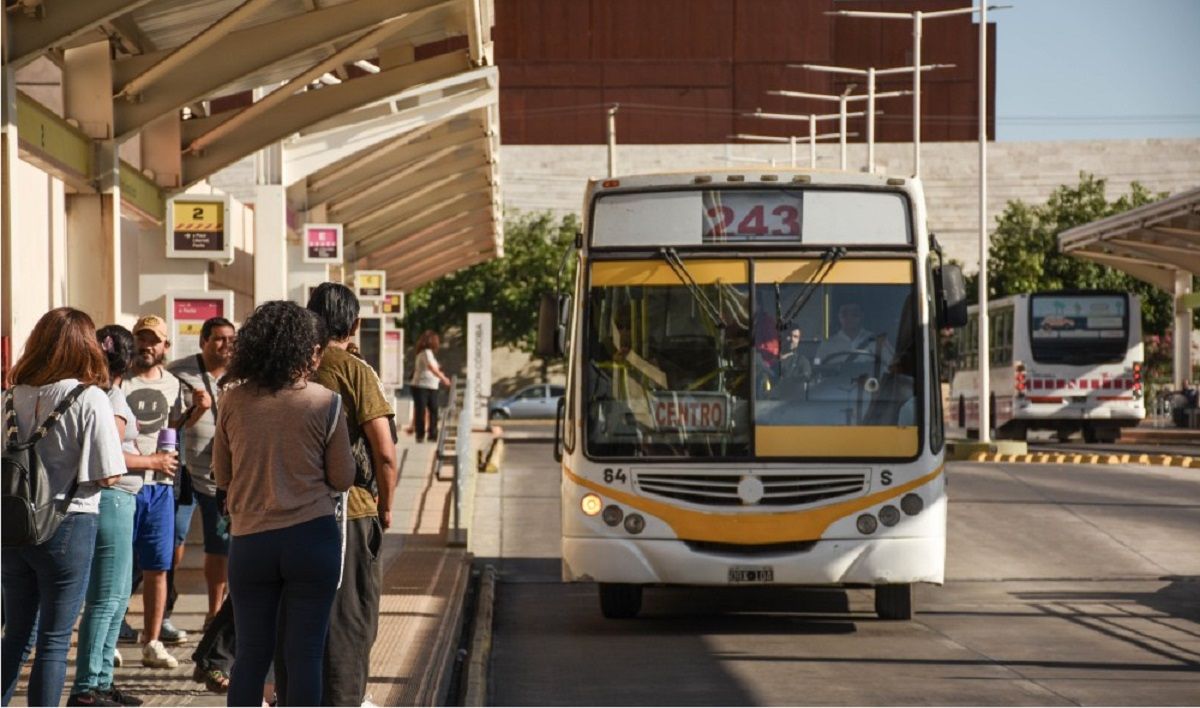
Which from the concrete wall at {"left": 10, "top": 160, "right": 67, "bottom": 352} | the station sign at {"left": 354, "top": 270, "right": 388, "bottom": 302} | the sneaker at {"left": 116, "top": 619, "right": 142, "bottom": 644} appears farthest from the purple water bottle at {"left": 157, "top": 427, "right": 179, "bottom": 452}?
the station sign at {"left": 354, "top": 270, "right": 388, "bottom": 302}

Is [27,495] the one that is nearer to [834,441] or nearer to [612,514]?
[612,514]

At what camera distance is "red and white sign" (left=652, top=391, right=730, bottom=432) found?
13.5m

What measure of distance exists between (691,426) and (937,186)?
192ft

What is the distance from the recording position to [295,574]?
7.05 m

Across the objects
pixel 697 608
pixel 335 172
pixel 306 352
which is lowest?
pixel 697 608

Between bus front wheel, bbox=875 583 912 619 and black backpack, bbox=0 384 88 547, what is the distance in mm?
7397

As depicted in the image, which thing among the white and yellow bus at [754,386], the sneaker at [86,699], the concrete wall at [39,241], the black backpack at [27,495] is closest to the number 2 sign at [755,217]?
the white and yellow bus at [754,386]

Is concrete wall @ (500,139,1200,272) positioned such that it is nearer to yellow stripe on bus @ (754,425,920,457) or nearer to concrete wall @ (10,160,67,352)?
concrete wall @ (10,160,67,352)

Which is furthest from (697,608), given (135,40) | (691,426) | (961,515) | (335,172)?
(335,172)

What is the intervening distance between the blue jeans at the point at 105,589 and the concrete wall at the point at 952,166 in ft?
200

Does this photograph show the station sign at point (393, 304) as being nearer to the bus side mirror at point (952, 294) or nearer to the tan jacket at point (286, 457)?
the bus side mirror at point (952, 294)

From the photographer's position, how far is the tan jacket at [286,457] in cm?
709

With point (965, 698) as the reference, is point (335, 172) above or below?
above

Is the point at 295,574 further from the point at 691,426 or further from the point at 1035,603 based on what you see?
the point at 1035,603
